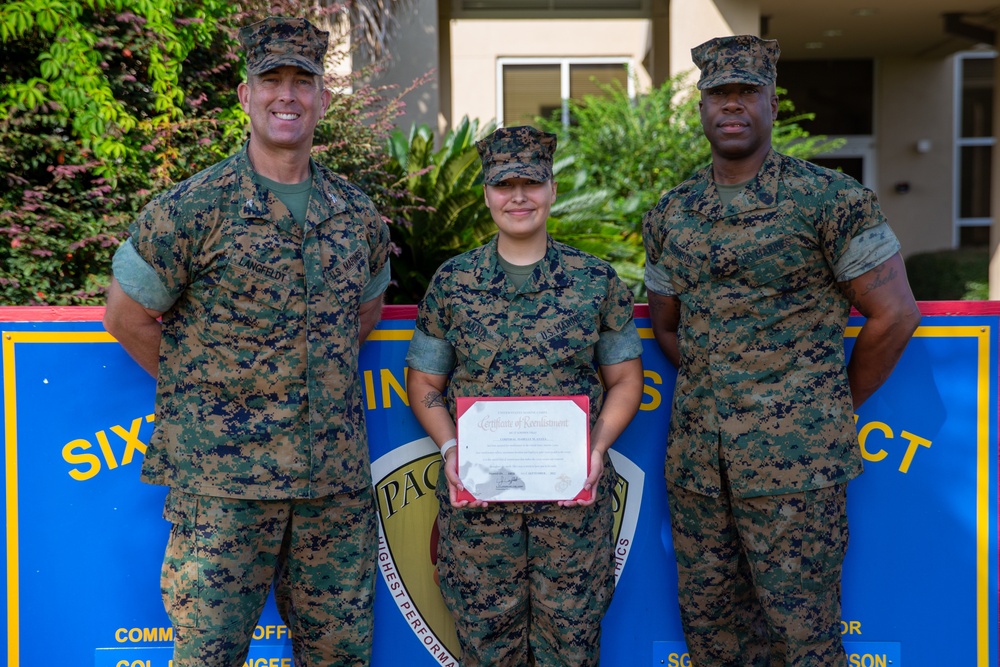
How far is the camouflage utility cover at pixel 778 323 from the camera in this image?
95.0 inches

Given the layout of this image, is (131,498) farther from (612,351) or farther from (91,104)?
(91,104)

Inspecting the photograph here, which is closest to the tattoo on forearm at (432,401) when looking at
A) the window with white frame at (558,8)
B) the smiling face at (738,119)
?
the smiling face at (738,119)

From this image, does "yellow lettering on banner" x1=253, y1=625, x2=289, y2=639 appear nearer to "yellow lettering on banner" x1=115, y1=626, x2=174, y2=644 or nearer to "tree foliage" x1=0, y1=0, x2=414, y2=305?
"yellow lettering on banner" x1=115, y1=626, x2=174, y2=644

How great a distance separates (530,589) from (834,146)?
24.7ft

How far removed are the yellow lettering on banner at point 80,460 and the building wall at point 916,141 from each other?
10556 mm

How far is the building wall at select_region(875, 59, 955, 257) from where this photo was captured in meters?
11.1

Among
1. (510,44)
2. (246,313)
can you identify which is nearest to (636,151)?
(510,44)

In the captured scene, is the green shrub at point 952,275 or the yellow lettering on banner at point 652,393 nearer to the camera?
the yellow lettering on banner at point 652,393

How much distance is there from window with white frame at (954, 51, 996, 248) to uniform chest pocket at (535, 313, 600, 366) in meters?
10.6

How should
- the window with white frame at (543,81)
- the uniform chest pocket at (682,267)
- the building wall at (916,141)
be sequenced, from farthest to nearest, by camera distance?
the building wall at (916,141) < the window with white frame at (543,81) < the uniform chest pocket at (682,267)

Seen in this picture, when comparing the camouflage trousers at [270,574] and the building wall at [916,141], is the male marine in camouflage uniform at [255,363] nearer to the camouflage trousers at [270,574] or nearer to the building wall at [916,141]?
the camouflage trousers at [270,574]

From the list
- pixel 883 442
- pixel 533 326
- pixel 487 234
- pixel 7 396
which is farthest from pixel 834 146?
pixel 7 396

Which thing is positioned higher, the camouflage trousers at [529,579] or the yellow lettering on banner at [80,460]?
the yellow lettering on banner at [80,460]

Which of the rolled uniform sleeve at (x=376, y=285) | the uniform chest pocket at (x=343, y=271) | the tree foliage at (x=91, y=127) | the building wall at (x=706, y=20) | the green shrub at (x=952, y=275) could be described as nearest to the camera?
the uniform chest pocket at (x=343, y=271)
